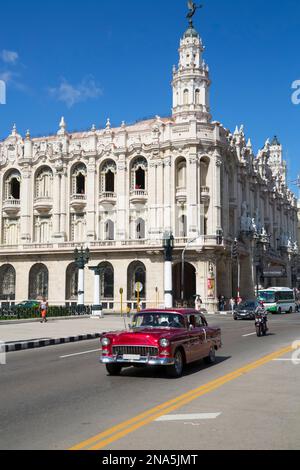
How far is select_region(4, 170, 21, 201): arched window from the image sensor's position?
60213mm

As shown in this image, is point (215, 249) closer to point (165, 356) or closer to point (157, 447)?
point (165, 356)

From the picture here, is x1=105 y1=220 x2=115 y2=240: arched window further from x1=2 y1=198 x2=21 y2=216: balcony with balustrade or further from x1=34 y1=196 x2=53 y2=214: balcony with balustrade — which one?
x1=2 y1=198 x2=21 y2=216: balcony with balustrade

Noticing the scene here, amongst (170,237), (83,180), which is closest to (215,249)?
(170,237)

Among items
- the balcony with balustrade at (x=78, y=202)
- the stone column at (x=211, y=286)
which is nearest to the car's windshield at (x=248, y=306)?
the stone column at (x=211, y=286)

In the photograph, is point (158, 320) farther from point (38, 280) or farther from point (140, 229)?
point (38, 280)

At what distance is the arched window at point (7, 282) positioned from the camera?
2298 inches

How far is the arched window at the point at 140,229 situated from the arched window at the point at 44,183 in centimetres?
1022

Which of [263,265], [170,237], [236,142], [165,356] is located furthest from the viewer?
[263,265]

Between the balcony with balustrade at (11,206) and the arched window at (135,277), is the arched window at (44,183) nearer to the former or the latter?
the balcony with balustrade at (11,206)

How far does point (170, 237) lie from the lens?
4019 cm

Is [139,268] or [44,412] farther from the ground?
[139,268]

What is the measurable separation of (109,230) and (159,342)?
146ft

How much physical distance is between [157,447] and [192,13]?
190ft

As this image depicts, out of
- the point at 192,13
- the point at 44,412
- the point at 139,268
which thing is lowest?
the point at 44,412
